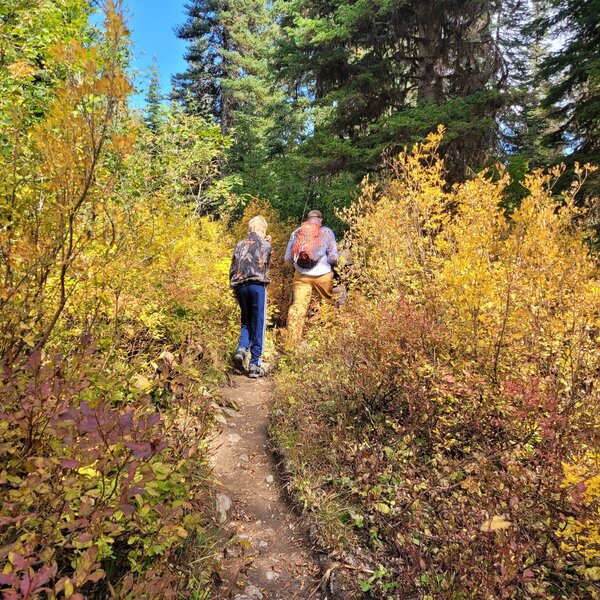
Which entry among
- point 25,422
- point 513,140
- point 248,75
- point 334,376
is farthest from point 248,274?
point 248,75

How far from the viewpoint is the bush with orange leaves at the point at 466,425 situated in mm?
2150

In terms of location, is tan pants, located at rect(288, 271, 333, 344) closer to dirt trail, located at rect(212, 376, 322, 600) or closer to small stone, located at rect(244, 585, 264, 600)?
dirt trail, located at rect(212, 376, 322, 600)

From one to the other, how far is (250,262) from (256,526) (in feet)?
10.9

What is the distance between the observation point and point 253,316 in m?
5.62

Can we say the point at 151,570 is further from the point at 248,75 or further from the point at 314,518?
the point at 248,75

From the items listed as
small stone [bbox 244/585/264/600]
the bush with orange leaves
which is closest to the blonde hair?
the bush with orange leaves

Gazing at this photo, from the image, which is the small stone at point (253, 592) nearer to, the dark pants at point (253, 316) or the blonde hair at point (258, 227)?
the dark pants at point (253, 316)

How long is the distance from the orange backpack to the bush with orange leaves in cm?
194

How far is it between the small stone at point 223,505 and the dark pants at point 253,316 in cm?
263

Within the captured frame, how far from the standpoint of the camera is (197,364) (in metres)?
4.75

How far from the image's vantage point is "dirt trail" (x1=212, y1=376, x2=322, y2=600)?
2.51 meters

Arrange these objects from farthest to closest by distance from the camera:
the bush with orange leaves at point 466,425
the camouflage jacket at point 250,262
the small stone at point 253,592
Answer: the camouflage jacket at point 250,262 < the small stone at point 253,592 < the bush with orange leaves at point 466,425

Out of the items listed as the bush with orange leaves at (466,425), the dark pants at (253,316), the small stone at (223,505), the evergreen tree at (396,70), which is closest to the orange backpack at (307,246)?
the dark pants at (253,316)

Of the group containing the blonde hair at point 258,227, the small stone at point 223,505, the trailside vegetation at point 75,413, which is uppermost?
the blonde hair at point 258,227
